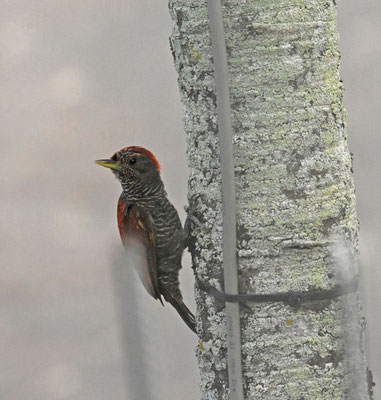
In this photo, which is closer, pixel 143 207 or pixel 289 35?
pixel 289 35

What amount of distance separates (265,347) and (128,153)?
0.62 m

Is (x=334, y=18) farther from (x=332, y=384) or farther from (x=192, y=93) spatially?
(x=332, y=384)

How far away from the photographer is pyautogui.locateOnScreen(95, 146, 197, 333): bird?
1.34m

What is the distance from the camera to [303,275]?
2.84 ft

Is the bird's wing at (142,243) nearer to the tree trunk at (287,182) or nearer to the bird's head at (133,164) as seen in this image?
the bird's head at (133,164)

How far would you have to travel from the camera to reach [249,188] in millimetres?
855

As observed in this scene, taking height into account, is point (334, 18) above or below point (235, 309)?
above

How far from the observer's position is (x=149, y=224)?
1.36m

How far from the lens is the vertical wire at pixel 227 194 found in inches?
33.2

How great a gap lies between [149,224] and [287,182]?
1.77 ft

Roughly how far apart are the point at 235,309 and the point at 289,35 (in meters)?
0.32

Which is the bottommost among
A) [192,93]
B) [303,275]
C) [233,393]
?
[233,393]

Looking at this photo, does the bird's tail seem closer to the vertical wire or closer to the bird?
the bird

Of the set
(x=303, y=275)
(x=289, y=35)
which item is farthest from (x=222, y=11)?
(x=303, y=275)
